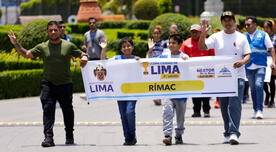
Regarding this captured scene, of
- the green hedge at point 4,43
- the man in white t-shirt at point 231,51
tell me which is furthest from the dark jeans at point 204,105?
the green hedge at point 4,43

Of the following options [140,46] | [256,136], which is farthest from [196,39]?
[140,46]

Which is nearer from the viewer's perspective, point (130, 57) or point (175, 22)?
point (130, 57)

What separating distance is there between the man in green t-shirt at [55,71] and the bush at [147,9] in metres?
48.2

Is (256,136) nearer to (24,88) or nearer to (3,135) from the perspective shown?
(3,135)

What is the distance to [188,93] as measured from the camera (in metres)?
12.3

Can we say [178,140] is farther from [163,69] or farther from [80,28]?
[80,28]

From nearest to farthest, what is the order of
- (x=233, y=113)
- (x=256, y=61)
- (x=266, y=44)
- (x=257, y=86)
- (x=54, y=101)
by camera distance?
(x=233, y=113), (x=54, y=101), (x=266, y=44), (x=257, y=86), (x=256, y=61)

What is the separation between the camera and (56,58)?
12172 mm

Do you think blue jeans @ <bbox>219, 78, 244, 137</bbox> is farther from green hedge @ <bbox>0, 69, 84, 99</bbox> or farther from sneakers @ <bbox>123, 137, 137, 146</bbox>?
green hedge @ <bbox>0, 69, 84, 99</bbox>

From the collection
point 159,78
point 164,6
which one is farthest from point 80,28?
point 159,78

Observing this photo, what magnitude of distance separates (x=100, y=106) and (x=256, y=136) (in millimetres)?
7360

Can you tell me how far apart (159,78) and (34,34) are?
55.4ft

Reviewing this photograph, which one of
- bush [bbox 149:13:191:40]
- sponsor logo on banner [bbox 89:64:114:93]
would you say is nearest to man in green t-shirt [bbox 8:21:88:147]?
sponsor logo on banner [bbox 89:64:114:93]

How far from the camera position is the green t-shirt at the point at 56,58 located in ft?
40.0
